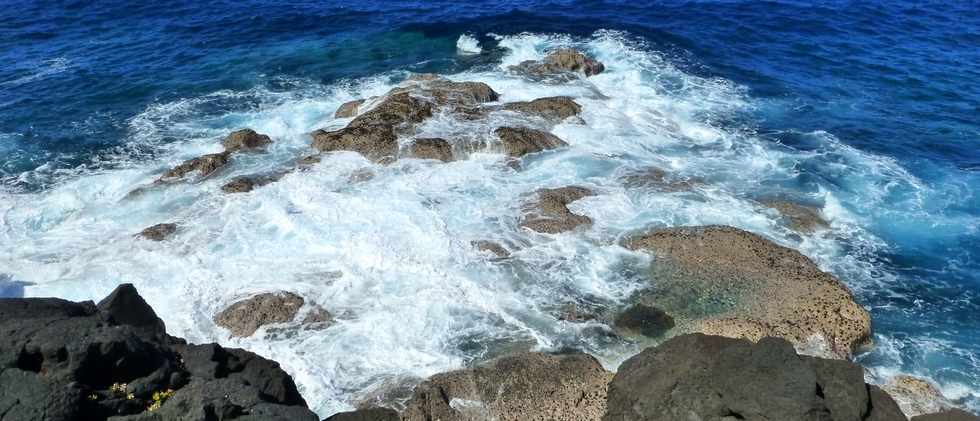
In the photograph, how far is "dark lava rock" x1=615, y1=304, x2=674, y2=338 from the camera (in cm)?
2130

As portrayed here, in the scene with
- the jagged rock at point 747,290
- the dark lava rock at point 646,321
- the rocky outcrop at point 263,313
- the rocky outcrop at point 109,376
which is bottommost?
the rocky outcrop at point 263,313

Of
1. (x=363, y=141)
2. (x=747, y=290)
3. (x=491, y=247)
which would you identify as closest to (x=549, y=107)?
(x=363, y=141)

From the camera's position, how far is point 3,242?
2664 cm

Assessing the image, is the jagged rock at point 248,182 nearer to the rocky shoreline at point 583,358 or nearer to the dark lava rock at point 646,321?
the rocky shoreline at point 583,358

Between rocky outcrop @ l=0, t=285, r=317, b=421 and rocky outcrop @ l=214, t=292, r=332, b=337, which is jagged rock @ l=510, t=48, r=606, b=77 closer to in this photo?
rocky outcrop @ l=214, t=292, r=332, b=337

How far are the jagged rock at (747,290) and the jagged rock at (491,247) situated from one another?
4496mm

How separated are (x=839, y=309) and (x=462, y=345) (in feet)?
38.8

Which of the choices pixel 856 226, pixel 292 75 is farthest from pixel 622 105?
pixel 292 75

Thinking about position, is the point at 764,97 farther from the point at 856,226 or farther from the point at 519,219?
the point at 519,219

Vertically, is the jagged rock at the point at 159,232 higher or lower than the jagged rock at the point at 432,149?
lower

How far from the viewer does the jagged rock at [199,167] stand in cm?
3050

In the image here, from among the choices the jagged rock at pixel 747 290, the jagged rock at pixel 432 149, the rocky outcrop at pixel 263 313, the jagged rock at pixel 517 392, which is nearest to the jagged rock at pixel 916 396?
the jagged rock at pixel 747 290

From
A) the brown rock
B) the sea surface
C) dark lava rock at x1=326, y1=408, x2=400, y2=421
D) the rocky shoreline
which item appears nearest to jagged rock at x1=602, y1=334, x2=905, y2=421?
the rocky shoreline

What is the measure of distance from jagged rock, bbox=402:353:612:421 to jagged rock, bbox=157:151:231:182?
17668 mm
